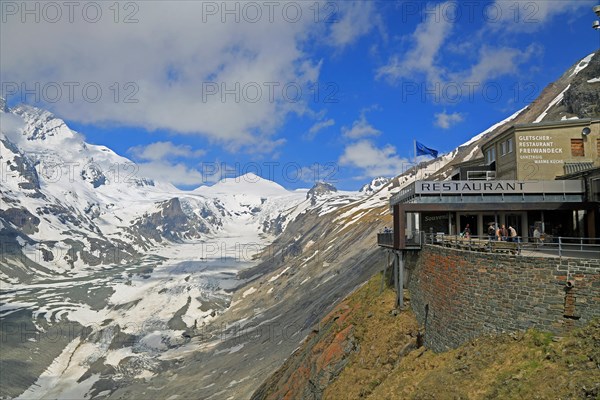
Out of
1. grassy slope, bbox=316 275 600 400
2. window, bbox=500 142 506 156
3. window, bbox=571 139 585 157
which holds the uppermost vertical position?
window, bbox=500 142 506 156

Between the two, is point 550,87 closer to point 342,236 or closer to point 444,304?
point 342,236

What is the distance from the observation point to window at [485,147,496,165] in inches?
1477

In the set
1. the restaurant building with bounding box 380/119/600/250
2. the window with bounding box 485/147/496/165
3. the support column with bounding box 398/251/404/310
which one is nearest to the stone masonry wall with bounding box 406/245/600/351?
the support column with bounding box 398/251/404/310

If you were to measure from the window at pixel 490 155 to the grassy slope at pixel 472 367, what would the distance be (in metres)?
17.2

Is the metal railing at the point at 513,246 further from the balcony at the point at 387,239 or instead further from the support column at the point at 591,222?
the balcony at the point at 387,239

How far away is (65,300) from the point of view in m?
195

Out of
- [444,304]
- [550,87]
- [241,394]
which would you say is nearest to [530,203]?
[444,304]

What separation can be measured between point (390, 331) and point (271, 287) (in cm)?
10395

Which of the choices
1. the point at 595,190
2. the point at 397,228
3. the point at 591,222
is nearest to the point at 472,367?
the point at 397,228

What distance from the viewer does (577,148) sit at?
104 ft

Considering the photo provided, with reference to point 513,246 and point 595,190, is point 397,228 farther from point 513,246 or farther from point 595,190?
point 595,190

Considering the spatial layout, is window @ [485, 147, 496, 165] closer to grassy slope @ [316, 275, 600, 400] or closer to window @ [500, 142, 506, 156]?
window @ [500, 142, 506, 156]

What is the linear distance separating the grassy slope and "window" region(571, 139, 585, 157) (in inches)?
668

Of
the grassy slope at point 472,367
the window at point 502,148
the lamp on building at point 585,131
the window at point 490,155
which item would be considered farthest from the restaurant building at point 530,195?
the grassy slope at point 472,367
